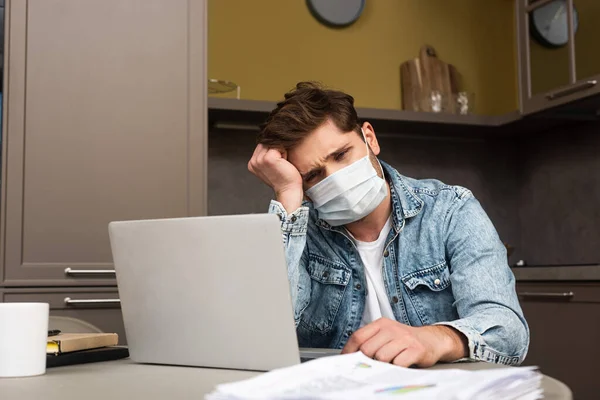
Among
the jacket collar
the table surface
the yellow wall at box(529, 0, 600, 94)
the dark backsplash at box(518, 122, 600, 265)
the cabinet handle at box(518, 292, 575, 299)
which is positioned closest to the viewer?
the table surface

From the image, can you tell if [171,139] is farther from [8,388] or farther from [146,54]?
[8,388]

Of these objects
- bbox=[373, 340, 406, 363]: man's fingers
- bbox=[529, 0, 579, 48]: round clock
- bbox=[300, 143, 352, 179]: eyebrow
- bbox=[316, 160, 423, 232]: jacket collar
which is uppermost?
bbox=[529, 0, 579, 48]: round clock

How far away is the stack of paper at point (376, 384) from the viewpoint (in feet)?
2.24

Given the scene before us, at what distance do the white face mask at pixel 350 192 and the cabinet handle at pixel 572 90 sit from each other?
147 cm

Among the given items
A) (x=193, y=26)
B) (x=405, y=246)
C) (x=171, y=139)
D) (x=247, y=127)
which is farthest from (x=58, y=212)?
(x=405, y=246)

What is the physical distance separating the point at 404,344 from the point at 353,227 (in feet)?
2.39

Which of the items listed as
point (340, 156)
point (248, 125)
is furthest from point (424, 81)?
point (340, 156)

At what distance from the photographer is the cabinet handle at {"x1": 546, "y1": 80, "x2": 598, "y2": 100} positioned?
2810mm

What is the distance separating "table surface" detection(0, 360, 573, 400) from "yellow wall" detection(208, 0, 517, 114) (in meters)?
2.36

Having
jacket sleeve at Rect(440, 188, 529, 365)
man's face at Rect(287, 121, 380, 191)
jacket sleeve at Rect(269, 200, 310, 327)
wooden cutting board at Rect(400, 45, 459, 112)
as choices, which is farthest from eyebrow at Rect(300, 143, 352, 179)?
wooden cutting board at Rect(400, 45, 459, 112)

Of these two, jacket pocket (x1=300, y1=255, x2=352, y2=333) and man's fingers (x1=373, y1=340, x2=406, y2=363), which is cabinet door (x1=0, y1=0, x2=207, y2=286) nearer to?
jacket pocket (x1=300, y1=255, x2=352, y2=333)

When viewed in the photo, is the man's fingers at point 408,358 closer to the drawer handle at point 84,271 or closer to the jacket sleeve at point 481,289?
the jacket sleeve at point 481,289

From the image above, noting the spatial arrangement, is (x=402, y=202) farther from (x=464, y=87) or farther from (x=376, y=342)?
(x=464, y=87)

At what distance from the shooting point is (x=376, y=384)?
0.74 m
